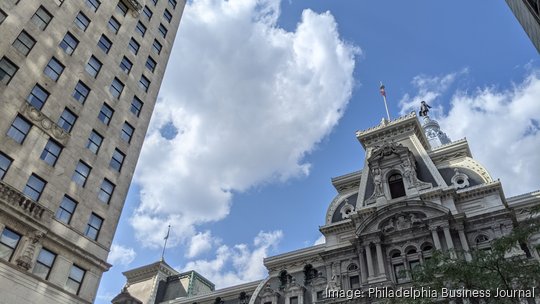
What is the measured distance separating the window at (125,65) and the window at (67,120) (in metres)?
7.94

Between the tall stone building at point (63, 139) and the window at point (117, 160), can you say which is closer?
the tall stone building at point (63, 139)

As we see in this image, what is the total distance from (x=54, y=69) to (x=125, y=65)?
7978mm

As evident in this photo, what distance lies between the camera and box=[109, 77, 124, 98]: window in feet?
119

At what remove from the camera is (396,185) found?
45562 millimetres

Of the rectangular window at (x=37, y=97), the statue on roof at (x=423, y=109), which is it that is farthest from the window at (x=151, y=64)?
the statue on roof at (x=423, y=109)

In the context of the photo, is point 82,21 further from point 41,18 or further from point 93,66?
point 41,18

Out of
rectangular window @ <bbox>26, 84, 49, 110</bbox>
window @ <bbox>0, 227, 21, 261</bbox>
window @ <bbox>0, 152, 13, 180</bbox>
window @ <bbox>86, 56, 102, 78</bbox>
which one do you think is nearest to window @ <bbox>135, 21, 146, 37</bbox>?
window @ <bbox>86, 56, 102, 78</bbox>

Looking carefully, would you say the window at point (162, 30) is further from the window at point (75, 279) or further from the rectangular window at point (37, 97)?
the window at point (75, 279)

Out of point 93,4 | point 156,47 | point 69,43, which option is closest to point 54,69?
point 69,43

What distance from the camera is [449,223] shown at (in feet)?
127

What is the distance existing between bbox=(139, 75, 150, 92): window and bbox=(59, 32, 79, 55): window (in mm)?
7163

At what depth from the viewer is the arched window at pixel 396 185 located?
44.8m

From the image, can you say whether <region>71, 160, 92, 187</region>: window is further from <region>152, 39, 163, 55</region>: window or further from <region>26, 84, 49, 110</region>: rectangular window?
<region>152, 39, 163, 55</region>: window

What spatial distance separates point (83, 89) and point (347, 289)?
29.6 meters
